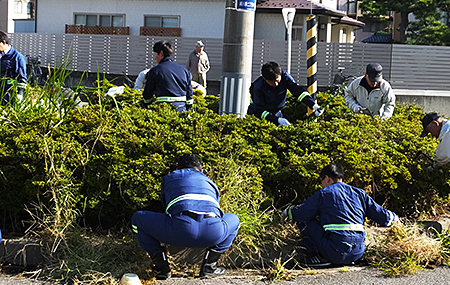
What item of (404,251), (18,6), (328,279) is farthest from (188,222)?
(18,6)

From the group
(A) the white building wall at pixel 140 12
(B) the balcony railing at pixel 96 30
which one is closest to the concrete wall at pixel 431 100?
(A) the white building wall at pixel 140 12

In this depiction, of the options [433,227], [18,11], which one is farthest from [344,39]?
[433,227]

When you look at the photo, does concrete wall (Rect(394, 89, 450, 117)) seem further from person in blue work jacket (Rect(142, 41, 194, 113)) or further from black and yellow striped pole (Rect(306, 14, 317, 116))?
person in blue work jacket (Rect(142, 41, 194, 113))

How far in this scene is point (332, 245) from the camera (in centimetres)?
516

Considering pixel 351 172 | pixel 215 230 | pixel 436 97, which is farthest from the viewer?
pixel 436 97

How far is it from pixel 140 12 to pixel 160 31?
1.48 metres

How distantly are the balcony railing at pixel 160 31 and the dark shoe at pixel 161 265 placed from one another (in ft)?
69.0

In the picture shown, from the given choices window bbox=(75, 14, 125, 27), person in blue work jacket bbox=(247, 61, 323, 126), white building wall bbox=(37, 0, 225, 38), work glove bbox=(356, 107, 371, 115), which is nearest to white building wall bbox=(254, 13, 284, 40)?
white building wall bbox=(37, 0, 225, 38)

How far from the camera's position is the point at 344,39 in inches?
1420

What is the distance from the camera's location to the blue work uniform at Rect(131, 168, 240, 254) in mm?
4645

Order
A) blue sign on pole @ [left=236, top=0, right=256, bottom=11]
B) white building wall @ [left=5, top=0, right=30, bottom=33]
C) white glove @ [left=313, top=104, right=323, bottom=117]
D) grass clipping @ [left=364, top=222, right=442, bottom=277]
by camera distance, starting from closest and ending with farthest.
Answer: grass clipping @ [left=364, top=222, right=442, bottom=277] → blue sign on pole @ [left=236, top=0, right=256, bottom=11] → white glove @ [left=313, top=104, right=323, bottom=117] → white building wall @ [left=5, top=0, right=30, bottom=33]

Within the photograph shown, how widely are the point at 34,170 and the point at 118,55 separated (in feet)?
62.7

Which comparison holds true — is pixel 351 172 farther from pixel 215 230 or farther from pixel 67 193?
pixel 67 193

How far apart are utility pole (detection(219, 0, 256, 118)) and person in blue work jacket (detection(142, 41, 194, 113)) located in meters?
0.55
